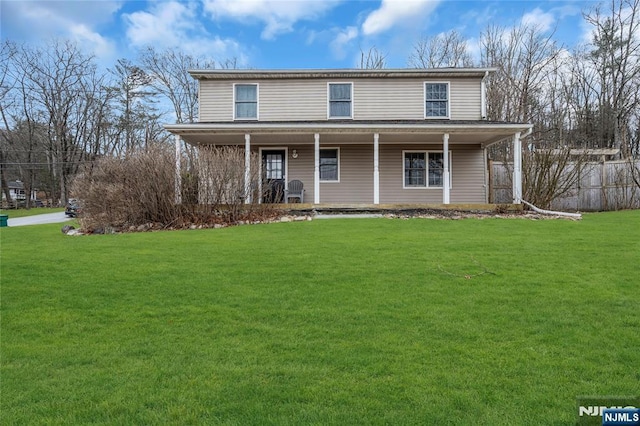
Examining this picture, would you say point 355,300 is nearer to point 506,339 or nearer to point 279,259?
point 506,339

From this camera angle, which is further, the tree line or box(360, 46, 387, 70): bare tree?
box(360, 46, 387, 70): bare tree

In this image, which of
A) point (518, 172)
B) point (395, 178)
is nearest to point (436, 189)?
point (395, 178)

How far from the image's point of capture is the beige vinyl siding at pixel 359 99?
15.9m

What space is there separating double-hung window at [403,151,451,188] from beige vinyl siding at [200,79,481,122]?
151 cm

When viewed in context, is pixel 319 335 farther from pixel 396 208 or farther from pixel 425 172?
pixel 425 172

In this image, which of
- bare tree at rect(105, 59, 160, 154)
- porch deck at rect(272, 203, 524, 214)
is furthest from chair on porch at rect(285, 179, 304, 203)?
bare tree at rect(105, 59, 160, 154)

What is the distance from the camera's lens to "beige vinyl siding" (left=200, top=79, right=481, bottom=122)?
52.0 ft

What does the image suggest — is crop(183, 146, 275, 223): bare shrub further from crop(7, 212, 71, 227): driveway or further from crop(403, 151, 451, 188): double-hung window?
crop(7, 212, 71, 227): driveway

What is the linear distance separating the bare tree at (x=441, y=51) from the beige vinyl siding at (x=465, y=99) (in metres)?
13.6

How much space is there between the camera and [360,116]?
51.9 feet

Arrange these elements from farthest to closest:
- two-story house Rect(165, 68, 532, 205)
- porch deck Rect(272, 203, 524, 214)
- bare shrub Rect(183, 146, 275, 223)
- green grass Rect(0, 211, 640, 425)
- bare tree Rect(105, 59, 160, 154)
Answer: bare tree Rect(105, 59, 160, 154) → two-story house Rect(165, 68, 532, 205) → porch deck Rect(272, 203, 524, 214) → bare shrub Rect(183, 146, 275, 223) → green grass Rect(0, 211, 640, 425)

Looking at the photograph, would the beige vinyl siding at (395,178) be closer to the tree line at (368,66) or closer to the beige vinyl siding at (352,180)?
the beige vinyl siding at (352,180)

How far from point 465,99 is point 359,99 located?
4.15m

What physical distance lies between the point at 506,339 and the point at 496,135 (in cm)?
1250
